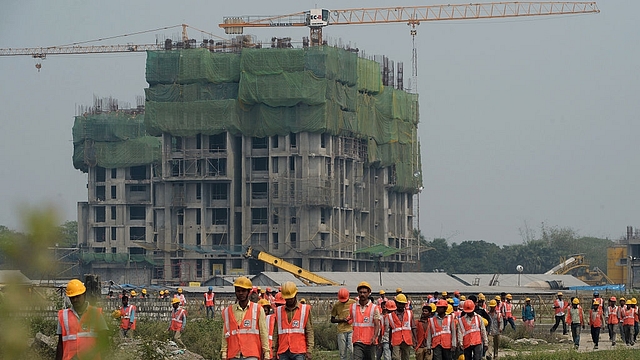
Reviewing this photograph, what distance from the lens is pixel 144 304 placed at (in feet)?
172

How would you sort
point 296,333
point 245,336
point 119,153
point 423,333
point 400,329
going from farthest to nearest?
point 119,153 < point 423,333 < point 400,329 < point 296,333 < point 245,336

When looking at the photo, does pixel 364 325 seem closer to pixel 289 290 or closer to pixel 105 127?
pixel 289 290

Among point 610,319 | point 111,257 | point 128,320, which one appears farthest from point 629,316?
point 111,257

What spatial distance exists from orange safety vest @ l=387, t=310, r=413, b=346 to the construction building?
94.0 m

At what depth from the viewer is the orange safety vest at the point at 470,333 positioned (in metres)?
22.6

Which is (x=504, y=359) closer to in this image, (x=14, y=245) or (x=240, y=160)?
(x=14, y=245)

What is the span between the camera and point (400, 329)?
21.5 m

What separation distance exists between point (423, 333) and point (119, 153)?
120 meters

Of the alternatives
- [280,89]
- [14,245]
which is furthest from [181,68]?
[14,245]

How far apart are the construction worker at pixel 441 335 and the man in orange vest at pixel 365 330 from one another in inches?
108

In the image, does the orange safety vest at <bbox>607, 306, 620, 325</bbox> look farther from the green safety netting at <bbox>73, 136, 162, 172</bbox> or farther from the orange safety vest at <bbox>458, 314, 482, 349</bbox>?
the green safety netting at <bbox>73, 136, 162, 172</bbox>

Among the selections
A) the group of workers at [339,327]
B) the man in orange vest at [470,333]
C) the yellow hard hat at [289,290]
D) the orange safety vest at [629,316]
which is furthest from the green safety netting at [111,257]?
the yellow hard hat at [289,290]

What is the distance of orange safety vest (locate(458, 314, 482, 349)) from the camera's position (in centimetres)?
2258

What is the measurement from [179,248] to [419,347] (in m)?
100
